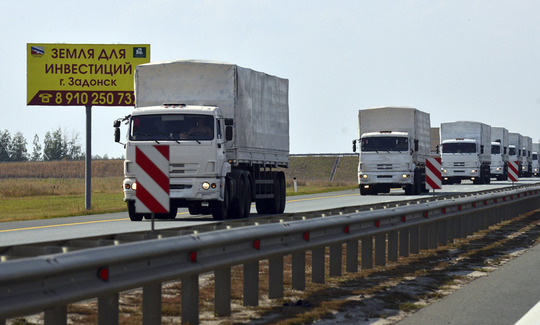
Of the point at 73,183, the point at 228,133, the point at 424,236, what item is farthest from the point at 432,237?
the point at 73,183

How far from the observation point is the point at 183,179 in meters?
22.9

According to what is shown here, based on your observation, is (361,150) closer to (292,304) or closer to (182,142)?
(182,142)

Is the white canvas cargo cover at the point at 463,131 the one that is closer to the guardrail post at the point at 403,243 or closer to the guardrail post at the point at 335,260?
the guardrail post at the point at 403,243

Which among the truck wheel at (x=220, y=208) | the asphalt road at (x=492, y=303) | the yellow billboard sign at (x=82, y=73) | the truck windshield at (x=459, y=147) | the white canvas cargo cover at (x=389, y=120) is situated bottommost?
the asphalt road at (x=492, y=303)

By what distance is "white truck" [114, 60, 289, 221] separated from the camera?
22750 millimetres

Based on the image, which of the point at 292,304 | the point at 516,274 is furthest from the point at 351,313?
the point at 516,274

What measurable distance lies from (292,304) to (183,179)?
540 inches

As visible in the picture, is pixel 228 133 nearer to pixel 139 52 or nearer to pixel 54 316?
pixel 54 316

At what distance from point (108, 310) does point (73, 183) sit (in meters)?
60.9

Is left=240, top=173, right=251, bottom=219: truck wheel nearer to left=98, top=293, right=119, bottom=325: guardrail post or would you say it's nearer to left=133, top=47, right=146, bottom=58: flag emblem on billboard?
left=133, top=47, right=146, bottom=58: flag emblem on billboard

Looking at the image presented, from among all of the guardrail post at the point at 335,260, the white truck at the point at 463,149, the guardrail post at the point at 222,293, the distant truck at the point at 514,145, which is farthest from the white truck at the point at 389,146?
the distant truck at the point at 514,145

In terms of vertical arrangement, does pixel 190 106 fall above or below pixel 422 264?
above

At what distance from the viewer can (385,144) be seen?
1613 inches

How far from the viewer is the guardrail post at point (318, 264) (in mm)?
10750
